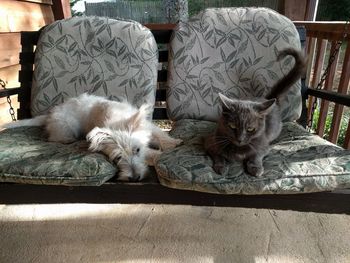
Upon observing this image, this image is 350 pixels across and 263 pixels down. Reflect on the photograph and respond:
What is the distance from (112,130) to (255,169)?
84cm

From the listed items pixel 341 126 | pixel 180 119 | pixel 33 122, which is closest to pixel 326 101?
pixel 341 126

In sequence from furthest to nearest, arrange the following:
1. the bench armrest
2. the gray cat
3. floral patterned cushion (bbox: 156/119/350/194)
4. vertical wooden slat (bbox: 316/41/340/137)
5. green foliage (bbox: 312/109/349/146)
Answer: green foliage (bbox: 312/109/349/146) → vertical wooden slat (bbox: 316/41/340/137) → the bench armrest → the gray cat → floral patterned cushion (bbox: 156/119/350/194)

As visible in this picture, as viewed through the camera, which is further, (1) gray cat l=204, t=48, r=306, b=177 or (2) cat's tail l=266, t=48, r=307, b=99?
(2) cat's tail l=266, t=48, r=307, b=99

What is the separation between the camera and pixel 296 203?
4.74 feet

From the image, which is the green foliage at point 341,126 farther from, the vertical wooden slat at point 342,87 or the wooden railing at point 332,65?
the vertical wooden slat at point 342,87

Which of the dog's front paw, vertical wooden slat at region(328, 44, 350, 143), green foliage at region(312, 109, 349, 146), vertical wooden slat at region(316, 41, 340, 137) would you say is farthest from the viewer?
green foliage at region(312, 109, 349, 146)

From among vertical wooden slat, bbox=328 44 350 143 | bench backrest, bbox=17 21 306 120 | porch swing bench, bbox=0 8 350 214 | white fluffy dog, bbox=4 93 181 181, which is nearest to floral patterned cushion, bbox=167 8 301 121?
porch swing bench, bbox=0 8 350 214

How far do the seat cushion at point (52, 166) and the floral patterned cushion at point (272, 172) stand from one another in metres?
0.31

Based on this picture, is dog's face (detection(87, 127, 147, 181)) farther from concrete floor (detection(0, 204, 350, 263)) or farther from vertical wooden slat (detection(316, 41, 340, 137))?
vertical wooden slat (detection(316, 41, 340, 137))

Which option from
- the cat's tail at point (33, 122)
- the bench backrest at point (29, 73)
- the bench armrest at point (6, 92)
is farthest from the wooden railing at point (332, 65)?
the bench armrest at point (6, 92)

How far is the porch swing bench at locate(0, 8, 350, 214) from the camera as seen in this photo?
1.40 meters

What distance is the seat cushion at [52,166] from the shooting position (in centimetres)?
145

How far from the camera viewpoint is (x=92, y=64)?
2.27m

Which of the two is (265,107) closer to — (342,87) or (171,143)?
(171,143)
